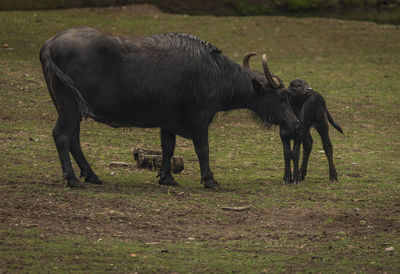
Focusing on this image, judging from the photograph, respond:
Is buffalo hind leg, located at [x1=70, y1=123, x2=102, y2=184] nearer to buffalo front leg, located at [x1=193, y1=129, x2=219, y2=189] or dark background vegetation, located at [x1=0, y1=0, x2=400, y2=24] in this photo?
buffalo front leg, located at [x1=193, y1=129, x2=219, y2=189]

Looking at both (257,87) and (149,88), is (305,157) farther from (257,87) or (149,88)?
(149,88)

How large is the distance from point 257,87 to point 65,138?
2.52 m

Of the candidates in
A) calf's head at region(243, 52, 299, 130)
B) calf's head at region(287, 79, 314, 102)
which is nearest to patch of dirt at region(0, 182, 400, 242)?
calf's head at region(243, 52, 299, 130)

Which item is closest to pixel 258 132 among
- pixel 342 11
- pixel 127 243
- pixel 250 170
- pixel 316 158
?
pixel 316 158

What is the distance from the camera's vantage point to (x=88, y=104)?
856 cm

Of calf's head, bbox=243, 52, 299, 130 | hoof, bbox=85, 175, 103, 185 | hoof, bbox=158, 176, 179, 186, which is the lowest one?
hoof, bbox=158, 176, 179, 186

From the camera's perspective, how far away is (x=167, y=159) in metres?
9.29

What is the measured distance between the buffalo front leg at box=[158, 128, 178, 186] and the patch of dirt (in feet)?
2.93

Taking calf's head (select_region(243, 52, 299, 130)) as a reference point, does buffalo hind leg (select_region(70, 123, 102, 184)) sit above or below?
below

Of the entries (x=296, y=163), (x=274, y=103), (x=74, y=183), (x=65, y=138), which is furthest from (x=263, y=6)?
(x=74, y=183)

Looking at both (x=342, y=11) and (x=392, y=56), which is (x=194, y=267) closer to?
(x=392, y=56)

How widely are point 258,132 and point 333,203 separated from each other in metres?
4.72

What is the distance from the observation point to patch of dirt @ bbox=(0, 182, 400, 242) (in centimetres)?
709

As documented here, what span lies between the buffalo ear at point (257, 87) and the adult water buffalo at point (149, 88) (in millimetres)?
13
